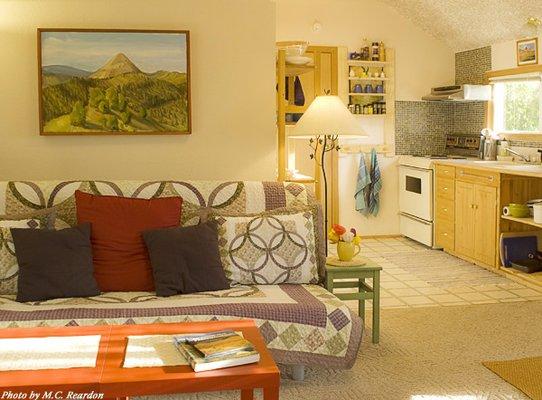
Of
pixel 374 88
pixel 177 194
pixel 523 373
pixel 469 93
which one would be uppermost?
pixel 374 88

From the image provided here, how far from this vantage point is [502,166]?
237 inches

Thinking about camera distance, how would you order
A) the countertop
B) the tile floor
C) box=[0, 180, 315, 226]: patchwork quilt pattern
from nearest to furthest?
box=[0, 180, 315, 226]: patchwork quilt pattern
the tile floor
the countertop

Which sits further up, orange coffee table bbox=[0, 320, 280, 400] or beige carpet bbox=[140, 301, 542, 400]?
orange coffee table bbox=[0, 320, 280, 400]

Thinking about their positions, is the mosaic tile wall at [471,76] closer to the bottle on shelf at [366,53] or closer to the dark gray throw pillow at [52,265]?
the bottle on shelf at [366,53]

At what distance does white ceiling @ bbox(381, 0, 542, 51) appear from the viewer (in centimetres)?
626

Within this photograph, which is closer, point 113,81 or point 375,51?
point 113,81

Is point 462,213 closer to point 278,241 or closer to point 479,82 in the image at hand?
point 479,82

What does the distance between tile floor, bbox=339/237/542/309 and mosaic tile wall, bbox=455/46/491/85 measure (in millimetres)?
1886

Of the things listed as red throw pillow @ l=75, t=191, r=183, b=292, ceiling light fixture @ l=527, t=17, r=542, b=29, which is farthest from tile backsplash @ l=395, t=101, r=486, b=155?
red throw pillow @ l=75, t=191, r=183, b=292

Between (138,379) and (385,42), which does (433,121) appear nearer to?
(385,42)

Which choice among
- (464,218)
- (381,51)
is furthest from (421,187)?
(381,51)

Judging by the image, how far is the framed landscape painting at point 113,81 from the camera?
168 inches

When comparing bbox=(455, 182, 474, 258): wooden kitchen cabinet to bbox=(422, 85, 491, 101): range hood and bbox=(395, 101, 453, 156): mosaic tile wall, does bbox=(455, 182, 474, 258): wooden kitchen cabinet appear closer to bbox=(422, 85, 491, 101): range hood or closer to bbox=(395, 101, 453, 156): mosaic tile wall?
bbox=(422, 85, 491, 101): range hood

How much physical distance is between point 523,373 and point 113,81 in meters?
2.79
